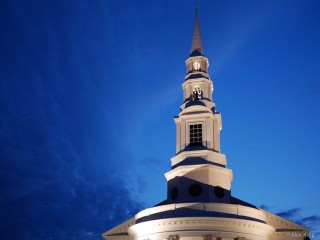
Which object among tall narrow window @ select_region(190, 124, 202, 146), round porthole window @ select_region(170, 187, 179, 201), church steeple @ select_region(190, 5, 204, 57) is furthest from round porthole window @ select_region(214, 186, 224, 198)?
church steeple @ select_region(190, 5, 204, 57)

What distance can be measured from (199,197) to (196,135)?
22.3 ft

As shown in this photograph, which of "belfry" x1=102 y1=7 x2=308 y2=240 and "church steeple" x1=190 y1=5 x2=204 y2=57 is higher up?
"church steeple" x1=190 y1=5 x2=204 y2=57

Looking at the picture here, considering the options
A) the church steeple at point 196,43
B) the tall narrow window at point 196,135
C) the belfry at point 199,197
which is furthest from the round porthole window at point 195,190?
the church steeple at point 196,43

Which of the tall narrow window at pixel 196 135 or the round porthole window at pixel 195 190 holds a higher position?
the tall narrow window at pixel 196 135

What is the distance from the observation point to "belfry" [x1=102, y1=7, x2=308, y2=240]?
36688 mm

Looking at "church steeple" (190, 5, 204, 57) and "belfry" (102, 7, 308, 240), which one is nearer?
"belfry" (102, 7, 308, 240)

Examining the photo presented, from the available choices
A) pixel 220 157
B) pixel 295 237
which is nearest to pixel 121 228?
pixel 220 157

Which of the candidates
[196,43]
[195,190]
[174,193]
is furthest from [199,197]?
[196,43]

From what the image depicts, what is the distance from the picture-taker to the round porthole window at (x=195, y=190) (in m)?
41.0

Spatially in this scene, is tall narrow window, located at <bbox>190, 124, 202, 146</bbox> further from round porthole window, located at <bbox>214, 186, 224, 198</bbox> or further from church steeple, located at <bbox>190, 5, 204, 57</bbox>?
church steeple, located at <bbox>190, 5, 204, 57</bbox>

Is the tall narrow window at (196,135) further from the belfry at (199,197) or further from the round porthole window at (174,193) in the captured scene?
the round porthole window at (174,193)

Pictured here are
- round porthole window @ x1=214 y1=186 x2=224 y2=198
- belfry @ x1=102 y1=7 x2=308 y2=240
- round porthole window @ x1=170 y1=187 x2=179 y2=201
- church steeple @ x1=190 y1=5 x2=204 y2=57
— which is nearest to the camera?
belfry @ x1=102 y1=7 x2=308 y2=240

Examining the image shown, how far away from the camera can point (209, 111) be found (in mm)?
44844

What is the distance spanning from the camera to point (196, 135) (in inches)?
1758
